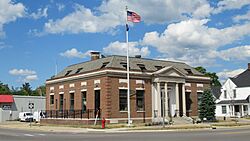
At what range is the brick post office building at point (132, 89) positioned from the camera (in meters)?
43.6

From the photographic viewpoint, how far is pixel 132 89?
148ft

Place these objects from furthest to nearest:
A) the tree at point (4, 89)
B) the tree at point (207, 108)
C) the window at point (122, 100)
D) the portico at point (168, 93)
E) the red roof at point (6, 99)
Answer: the tree at point (4, 89) → the red roof at point (6, 99) → the tree at point (207, 108) → the portico at point (168, 93) → the window at point (122, 100)

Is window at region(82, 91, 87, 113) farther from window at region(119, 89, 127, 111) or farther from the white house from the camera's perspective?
the white house

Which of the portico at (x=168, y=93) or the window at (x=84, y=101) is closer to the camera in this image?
the portico at (x=168, y=93)

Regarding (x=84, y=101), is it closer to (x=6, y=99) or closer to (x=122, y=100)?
(x=122, y=100)

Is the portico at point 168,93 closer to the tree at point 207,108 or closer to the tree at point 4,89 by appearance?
the tree at point 207,108

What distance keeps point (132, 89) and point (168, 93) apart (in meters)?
5.39

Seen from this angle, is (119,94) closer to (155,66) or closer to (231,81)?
(155,66)

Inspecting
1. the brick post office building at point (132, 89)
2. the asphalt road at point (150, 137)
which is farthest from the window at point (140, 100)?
the asphalt road at point (150, 137)

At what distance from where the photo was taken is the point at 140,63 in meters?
49.0

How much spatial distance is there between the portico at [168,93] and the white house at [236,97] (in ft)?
80.3

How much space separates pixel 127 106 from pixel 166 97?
5263 millimetres

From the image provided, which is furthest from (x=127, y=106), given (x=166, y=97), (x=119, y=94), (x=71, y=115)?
(x=71, y=115)

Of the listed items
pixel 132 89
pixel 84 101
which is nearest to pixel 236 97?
pixel 132 89
